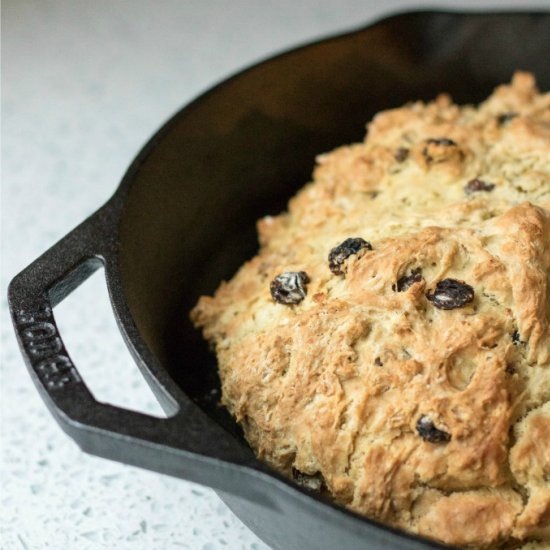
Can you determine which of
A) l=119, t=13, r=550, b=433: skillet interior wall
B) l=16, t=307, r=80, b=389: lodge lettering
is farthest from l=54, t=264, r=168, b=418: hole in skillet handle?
l=16, t=307, r=80, b=389: lodge lettering

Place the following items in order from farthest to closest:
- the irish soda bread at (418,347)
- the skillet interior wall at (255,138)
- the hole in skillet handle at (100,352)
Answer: the hole in skillet handle at (100,352), the skillet interior wall at (255,138), the irish soda bread at (418,347)

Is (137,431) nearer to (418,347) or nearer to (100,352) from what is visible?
(418,347)

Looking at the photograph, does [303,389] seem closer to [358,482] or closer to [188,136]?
[358,482]

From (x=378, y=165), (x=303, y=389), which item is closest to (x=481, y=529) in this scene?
(x=303, y=389)

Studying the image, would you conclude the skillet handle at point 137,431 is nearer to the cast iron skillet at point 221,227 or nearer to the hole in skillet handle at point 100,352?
the cast iron skillet at point 221,227

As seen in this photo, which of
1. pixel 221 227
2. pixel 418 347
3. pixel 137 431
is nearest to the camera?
pixel 137 431

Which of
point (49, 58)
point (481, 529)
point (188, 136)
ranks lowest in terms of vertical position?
point (481, 529)

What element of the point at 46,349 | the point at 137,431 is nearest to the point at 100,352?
the point at 46,349

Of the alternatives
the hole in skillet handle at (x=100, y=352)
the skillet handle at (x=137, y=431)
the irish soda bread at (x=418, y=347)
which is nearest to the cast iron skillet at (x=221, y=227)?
the skillet handle at (x=137, y=431)
